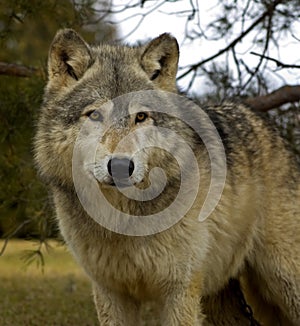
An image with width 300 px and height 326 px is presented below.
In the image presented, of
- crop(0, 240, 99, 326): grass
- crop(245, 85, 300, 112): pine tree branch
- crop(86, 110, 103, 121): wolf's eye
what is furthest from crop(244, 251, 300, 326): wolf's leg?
crop(0, 240, 99, 326): grass

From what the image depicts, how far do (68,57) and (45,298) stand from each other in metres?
7.23

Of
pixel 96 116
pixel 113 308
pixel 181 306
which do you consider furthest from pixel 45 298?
pixel 96 116

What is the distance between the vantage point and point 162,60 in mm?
5223

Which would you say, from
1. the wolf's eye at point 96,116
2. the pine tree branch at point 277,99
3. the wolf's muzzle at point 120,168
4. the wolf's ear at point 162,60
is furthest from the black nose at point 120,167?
the pine tree branch at point 277,99

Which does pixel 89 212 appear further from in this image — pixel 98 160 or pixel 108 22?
pixel 108 22

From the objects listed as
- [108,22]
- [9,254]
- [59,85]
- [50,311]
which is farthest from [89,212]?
[9,254]

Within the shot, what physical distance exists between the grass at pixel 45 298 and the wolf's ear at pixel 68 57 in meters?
3.41

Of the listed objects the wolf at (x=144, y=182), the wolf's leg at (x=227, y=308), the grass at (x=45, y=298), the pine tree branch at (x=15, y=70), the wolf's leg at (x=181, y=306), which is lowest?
the grass at (x=45, y=298)

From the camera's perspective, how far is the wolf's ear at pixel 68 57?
16.7 ft

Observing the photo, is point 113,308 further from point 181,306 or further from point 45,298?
point 45,298

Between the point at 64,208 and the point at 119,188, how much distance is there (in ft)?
2.50

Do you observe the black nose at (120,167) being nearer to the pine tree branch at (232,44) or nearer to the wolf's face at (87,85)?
the wolf's face at (87,85)

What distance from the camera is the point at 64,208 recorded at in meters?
5.30

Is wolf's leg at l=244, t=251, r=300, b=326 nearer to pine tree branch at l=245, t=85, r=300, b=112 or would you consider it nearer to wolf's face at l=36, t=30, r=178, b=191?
wolf's face at l=36, t=30, r=178, b=191
